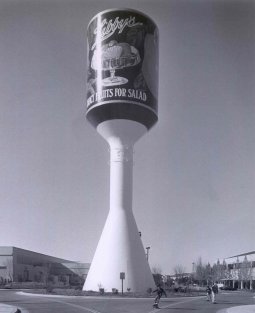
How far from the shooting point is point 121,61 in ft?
151

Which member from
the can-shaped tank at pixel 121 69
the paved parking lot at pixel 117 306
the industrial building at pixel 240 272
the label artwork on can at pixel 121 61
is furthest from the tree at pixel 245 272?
the paved parking lot at pixel 117 306

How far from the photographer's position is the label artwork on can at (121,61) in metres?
45.9

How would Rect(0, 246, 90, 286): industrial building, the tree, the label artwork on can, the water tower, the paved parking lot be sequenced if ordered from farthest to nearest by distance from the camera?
Rect(0, 246, 90, 286): industrial building
the tree
the label artwork on can
the water tower
the paved parking lot

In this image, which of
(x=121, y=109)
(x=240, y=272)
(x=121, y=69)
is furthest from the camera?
(x=240, y=272)

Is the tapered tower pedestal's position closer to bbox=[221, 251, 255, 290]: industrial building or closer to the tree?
bbox=[221, 251, 255, 290]: industrial building

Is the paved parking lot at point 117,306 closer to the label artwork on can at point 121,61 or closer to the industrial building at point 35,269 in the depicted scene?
the label artwork on can at point 121,61

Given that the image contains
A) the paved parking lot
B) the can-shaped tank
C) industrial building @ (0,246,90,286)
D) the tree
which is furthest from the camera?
industrial building @ (0,246,90,286)

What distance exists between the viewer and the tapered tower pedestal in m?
42.8

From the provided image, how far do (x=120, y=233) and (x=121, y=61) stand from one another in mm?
16777

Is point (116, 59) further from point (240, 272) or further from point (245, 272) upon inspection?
point (240, 272)

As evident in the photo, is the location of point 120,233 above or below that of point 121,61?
below

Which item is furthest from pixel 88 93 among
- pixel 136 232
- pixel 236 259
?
pixel 236 259

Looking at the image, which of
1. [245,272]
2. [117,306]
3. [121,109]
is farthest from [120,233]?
[245,272]

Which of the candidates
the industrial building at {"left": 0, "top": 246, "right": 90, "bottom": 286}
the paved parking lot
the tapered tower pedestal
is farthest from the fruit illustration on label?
the industrial building at {"left": 0, "top": 246, "right": 90, "bottom": 286}
